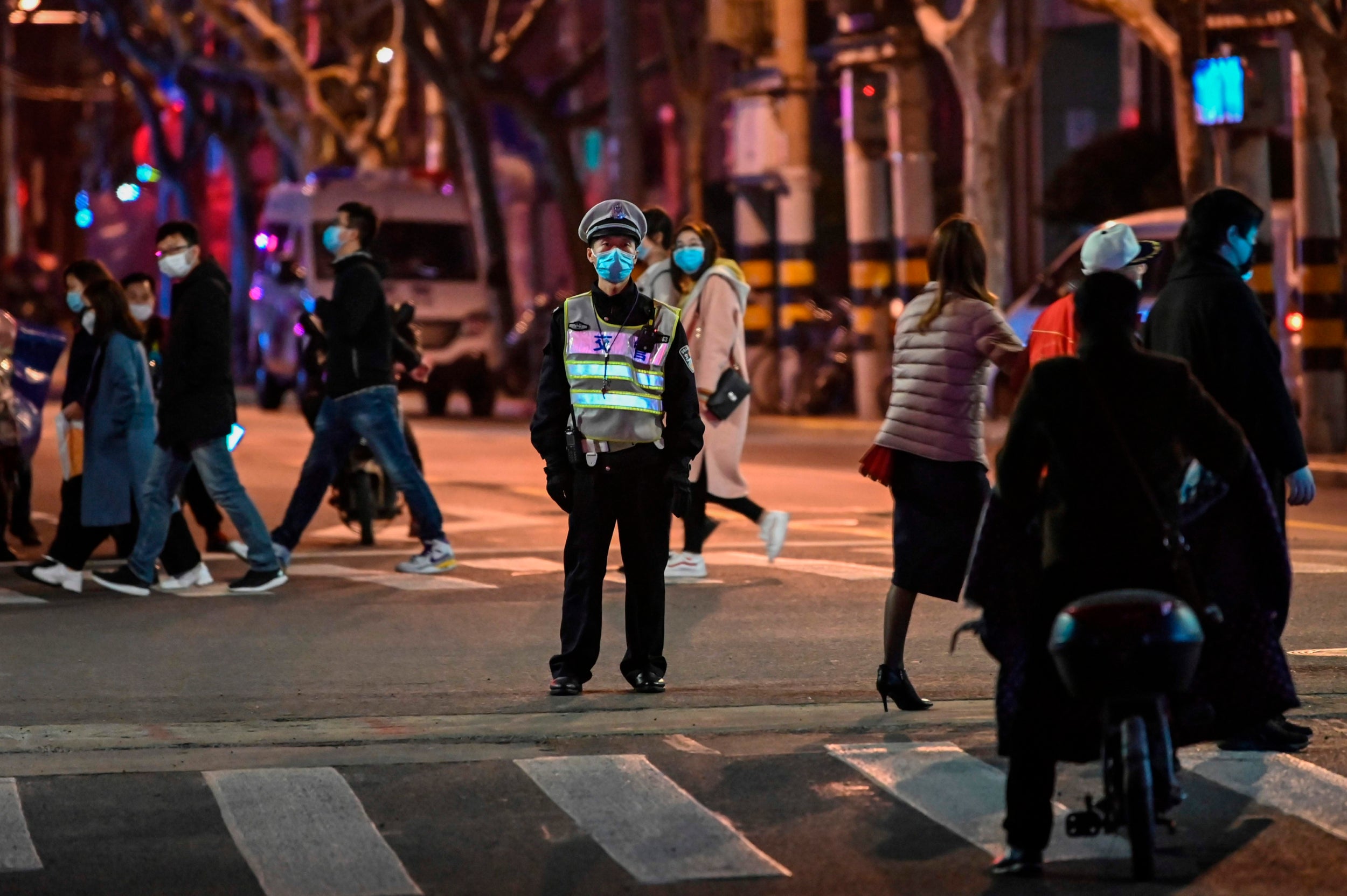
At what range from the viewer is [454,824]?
7.20 m

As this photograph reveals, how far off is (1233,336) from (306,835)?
319 centimetres

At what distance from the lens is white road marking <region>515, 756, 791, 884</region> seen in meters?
6.64

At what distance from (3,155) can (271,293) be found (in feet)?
166

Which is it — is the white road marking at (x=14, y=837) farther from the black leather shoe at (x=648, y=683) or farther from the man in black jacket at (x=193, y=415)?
the man in black jacket at (x=193, y=415)

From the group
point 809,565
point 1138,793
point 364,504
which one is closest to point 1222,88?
point 809,565

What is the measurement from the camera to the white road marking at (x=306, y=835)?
653 cm

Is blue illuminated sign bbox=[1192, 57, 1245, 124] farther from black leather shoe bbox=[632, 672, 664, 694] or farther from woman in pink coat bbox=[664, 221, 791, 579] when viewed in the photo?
black leather shoe bbox=[632, 672, 664, 694]

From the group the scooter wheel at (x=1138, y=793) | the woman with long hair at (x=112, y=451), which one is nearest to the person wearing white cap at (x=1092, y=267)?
the scooter wheel at (x=1138, y=793)

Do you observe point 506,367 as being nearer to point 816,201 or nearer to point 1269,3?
→ point 816,201

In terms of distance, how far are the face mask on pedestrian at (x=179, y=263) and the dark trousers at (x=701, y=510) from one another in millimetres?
2724

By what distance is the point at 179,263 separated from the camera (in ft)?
40.7

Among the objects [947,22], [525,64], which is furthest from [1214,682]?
[525,64]

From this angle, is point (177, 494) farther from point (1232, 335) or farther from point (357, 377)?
point (1232, 335)

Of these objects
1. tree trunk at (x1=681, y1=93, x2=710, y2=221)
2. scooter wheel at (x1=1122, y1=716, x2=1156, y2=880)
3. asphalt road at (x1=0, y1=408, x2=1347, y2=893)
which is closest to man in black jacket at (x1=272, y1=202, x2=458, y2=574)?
asphalt road at (x1=0, y1=408, x2=1347, y2=893)
